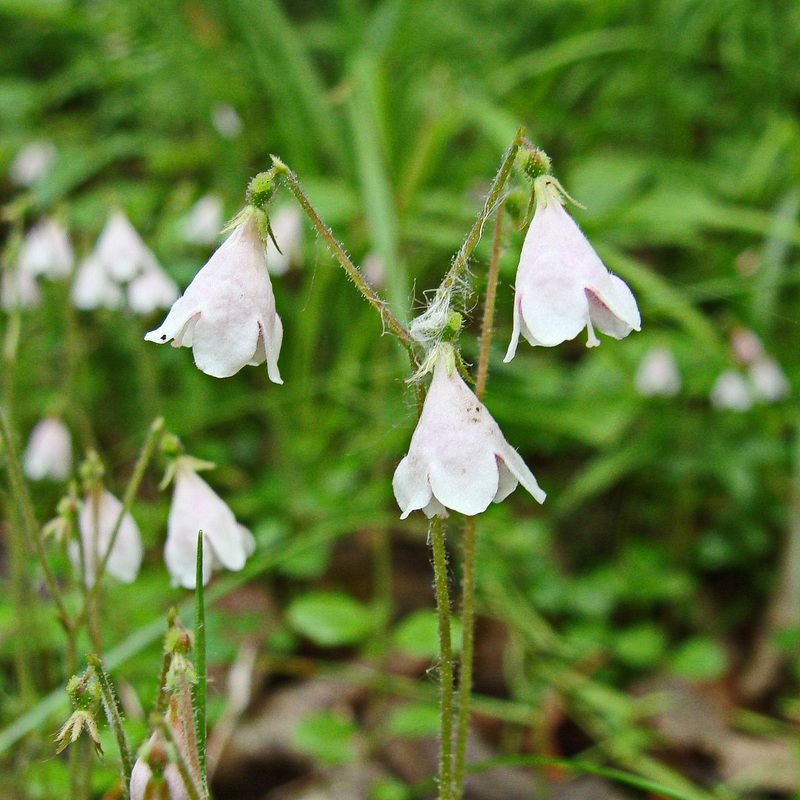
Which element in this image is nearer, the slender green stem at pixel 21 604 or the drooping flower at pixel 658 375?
the slender green stem at pixel 21 604

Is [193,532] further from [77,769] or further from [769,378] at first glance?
[769,378]

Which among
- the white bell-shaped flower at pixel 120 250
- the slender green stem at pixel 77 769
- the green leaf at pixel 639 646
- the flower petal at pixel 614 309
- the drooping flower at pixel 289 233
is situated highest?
the drooping flower at pixel 289 233

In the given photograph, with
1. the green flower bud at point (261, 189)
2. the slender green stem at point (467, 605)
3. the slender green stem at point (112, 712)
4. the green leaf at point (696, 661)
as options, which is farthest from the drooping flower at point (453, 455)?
the green leaf at point (696, 661)

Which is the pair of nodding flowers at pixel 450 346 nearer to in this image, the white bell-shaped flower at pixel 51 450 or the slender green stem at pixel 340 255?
the slender green stem at pixel 340 255

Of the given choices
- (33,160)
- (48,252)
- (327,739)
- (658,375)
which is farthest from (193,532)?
(33,160)

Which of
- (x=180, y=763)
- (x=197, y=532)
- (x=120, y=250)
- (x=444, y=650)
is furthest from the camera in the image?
(x=120, y=250)

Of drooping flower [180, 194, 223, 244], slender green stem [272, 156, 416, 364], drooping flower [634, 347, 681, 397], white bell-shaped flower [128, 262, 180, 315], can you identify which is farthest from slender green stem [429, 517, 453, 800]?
drooping flower [180, 194, 223, 244]
